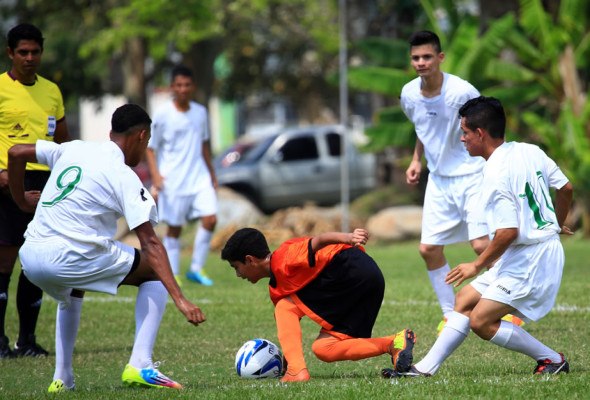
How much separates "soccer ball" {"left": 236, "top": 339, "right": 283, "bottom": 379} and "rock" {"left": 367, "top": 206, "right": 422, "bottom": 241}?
37.9 feet

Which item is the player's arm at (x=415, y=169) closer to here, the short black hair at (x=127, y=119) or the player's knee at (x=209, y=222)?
the short black hair at (x=127, y=119)

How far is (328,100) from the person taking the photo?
123 feet

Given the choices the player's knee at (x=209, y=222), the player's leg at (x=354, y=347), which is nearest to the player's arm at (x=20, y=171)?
the player's leg at (x=354, y=347)

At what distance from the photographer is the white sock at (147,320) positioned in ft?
16.8

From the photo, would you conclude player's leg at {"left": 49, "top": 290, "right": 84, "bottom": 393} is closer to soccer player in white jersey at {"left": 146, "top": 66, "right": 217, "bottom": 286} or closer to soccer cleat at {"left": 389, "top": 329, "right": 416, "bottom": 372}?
soccer cleat at {"left": 389, "top": 329, "right": 416, "bottom": 372}

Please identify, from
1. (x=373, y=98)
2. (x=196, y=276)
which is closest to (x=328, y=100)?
(x=373, y=98)

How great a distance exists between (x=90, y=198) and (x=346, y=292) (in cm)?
167

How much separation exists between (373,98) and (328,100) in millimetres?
16385

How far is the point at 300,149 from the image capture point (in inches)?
848

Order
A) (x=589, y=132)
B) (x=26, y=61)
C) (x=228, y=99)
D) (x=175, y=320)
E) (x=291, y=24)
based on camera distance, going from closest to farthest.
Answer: (x=26, y=61)
(x=175, y=320)
(x=589, y=132)
(x=291, y=24)
(x=228, y=99)

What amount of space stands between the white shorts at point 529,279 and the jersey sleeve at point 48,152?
2.58 m

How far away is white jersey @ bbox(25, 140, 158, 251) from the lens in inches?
193

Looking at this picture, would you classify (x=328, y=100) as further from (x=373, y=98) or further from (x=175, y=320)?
(x=175, y=320)

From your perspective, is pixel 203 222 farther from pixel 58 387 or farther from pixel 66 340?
pixel 58 387
